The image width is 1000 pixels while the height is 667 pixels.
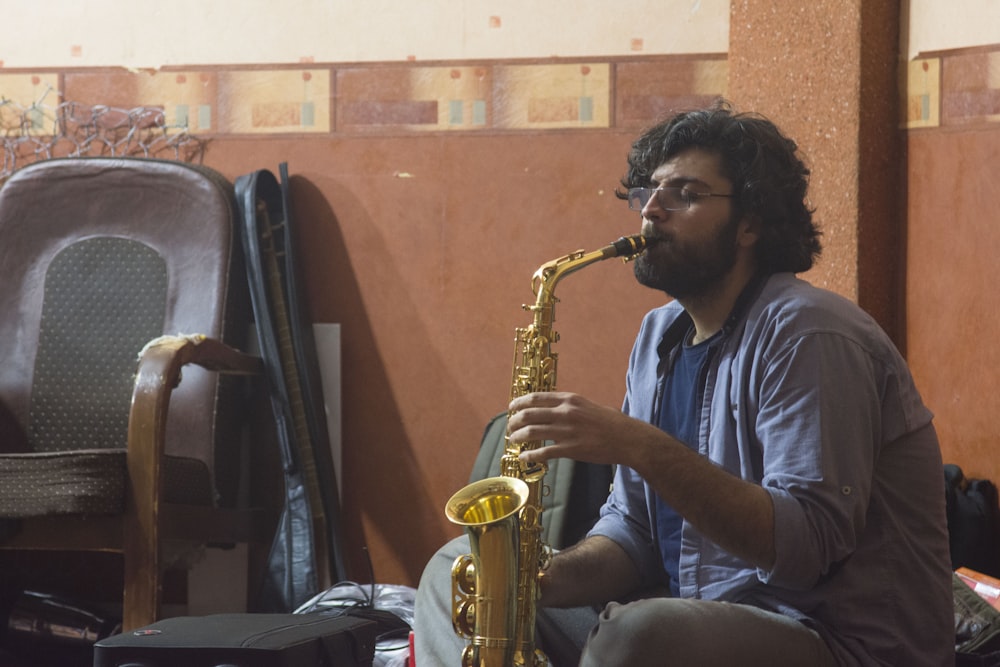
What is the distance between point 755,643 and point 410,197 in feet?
6.02

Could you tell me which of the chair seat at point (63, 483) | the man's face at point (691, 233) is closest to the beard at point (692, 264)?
the man's face at point (691, 233)

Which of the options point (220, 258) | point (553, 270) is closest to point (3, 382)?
point (220, 258)

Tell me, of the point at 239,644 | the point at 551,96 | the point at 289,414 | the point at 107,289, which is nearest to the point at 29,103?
the point at 107,289

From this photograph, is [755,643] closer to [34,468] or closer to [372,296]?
[34,468]

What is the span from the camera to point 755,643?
1.57 m

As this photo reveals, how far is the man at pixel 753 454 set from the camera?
1.58 meters

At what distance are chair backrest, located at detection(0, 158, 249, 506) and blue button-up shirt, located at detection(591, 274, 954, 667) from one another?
1597 millimetres

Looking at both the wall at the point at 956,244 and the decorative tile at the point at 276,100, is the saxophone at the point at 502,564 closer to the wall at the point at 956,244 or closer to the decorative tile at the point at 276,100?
the wall at the point at 956,244

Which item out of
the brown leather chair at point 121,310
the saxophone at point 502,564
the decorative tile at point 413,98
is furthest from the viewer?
the decorative tile at point 413,98

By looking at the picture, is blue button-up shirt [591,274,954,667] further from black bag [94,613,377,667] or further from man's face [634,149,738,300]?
black bag [94,613,377,667]

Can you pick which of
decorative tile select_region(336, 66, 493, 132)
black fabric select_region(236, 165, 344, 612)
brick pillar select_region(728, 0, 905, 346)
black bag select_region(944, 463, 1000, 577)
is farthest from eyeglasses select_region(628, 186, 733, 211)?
black fabric select_region(236, 165, 344, 612)

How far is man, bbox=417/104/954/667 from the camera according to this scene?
1.58 metres

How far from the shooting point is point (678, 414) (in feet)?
6.31

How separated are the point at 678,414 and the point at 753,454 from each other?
208 mm
